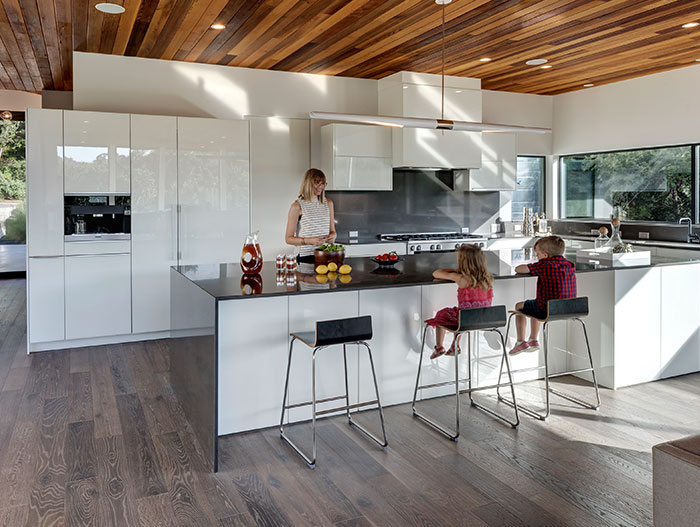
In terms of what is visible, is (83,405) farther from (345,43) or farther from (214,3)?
(345,43)

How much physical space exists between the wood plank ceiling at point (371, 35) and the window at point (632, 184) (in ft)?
3.14

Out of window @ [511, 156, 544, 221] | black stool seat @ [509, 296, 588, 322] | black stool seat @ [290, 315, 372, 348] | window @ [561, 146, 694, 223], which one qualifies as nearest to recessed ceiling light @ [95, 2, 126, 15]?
black stool seat @ [290, 315, 372, 348]

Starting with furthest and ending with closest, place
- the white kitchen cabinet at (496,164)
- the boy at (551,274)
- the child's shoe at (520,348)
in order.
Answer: the white kitchen cabinet at (496,164)
the child's shoe at (520,348)
the boy at (551,274)

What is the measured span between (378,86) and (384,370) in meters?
3.91

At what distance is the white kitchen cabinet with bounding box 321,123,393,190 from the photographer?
619 centimetres

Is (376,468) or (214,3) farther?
(214,3)

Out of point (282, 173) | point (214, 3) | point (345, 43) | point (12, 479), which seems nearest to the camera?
point (12, 479)

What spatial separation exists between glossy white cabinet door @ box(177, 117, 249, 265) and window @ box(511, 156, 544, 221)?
3739 millimetres

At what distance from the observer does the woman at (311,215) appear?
4.46 metres

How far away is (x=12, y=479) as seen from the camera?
9.23 ft

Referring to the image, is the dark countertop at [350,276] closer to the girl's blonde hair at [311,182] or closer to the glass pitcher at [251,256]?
the glass pitcher at [251,256]

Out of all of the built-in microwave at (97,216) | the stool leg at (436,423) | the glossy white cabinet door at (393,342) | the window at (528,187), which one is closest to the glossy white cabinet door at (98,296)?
the built-in microwave at (97,216)

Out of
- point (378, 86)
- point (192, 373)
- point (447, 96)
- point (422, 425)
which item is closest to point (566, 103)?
point (447, 96)

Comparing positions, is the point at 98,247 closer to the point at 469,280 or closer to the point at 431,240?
the point at 431,240
